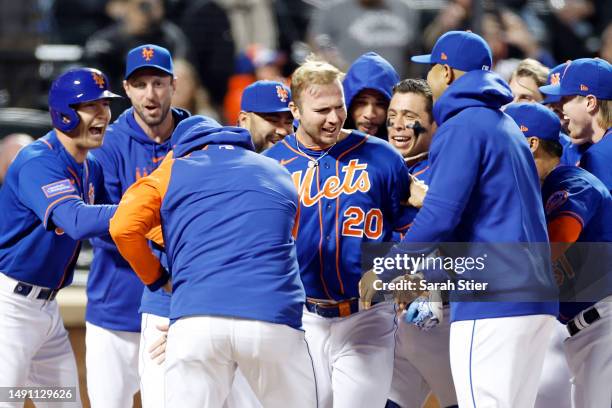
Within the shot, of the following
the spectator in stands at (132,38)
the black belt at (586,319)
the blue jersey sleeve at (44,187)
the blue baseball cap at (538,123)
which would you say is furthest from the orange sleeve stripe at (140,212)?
the spectator in stands at (132,38)

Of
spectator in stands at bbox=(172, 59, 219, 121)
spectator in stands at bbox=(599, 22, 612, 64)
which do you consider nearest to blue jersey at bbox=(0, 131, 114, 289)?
spectator in stands at bbox=(172, 59, 219, 121)

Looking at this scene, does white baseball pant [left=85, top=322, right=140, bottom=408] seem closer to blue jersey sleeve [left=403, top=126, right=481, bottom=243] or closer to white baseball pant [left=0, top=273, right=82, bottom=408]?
white baseball pant [left=0, top=273, right=82, bottom=408]

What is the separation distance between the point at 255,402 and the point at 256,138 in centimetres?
126

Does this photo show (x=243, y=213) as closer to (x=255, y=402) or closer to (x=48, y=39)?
(x=255, y=402)

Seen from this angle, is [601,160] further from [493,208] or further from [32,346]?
[32,346]

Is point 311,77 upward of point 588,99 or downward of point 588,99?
upward

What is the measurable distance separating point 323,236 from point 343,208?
14cm

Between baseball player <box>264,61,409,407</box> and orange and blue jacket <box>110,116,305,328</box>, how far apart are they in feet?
1.57

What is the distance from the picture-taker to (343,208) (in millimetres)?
4465

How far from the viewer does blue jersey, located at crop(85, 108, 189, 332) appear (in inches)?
201

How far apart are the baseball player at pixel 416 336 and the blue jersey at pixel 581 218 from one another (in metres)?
0.54

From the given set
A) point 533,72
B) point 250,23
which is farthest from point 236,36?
point 533,72

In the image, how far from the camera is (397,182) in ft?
14.8

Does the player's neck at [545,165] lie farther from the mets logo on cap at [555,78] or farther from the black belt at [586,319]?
the mets logo on cap at [555,78]
